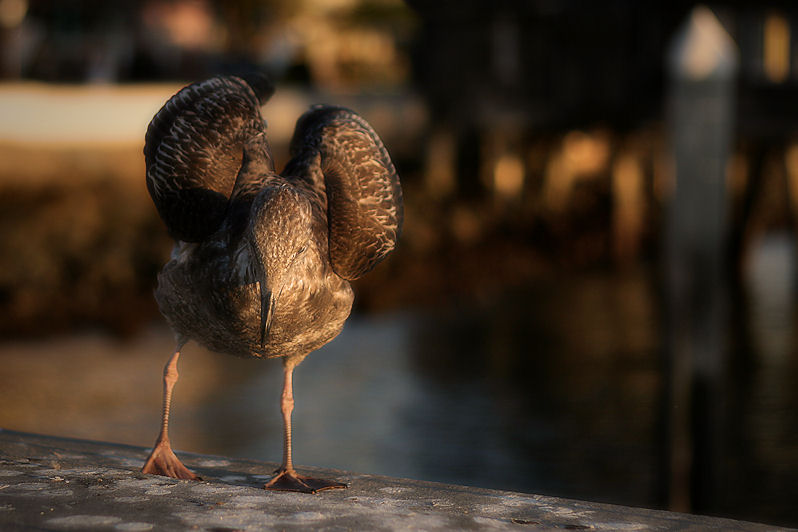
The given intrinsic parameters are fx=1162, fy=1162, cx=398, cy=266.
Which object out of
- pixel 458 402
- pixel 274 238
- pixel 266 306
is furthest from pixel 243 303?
pixel 458 402

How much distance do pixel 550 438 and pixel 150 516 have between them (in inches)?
460

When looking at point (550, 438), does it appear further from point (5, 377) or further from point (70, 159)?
point (70, 159)

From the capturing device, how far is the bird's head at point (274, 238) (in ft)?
18.1

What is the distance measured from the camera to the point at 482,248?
100 ft

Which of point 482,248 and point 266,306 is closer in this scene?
point 266,306

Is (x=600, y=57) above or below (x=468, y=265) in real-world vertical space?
above

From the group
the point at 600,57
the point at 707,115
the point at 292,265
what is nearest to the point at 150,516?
the point at 292,265

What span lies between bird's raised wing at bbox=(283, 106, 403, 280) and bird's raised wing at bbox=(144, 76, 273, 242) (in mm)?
296

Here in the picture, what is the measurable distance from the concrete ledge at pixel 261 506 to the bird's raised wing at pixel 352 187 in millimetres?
1226

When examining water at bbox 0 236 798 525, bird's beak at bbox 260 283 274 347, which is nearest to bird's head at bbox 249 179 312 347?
bird's beak at bbox 260 283 274 347

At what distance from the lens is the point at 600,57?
85.6 feet

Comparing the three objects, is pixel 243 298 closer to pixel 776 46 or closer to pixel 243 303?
pixel 243 303

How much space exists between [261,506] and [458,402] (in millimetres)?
Result: 12692

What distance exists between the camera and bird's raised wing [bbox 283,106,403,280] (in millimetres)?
6379
